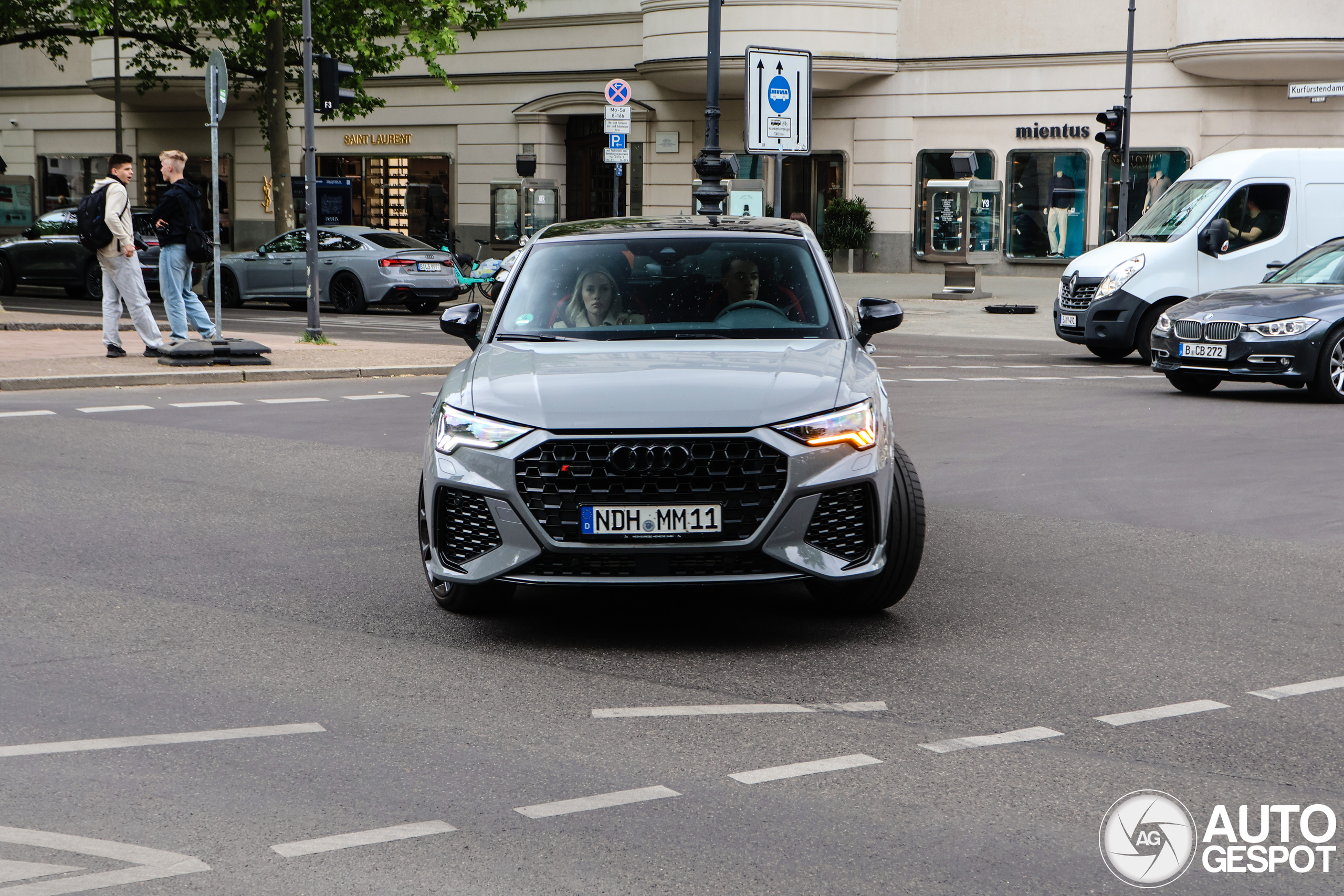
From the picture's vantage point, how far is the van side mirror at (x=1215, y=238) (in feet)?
62.0

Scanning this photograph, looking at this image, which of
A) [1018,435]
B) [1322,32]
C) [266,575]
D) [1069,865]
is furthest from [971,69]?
[1069,865]

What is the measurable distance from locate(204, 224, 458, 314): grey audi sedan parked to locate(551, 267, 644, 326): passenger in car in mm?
19433

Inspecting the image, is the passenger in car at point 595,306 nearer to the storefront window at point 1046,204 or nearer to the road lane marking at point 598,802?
the road lane marking at point 598,802

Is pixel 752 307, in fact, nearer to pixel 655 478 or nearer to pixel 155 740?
pixel 655 478

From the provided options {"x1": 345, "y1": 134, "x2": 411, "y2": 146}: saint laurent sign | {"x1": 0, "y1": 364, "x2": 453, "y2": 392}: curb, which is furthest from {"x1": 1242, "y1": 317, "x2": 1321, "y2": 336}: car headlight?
{"x1": 345, "y1": 134, "x2": 411, "y2": 146}: saint laurent sign

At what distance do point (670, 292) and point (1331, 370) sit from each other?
9298mm

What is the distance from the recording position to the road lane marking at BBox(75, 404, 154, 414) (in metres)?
13.2

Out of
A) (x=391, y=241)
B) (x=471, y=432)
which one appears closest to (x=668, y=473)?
(x=471, y=432)

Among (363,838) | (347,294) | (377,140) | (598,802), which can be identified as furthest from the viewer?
(377,140)

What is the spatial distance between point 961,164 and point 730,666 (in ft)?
87.9

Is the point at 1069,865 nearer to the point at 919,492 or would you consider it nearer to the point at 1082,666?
the point at 1082,666

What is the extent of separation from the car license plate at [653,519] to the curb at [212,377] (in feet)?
33.8

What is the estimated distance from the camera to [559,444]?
5711mm

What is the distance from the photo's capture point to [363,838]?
13.3 feet
